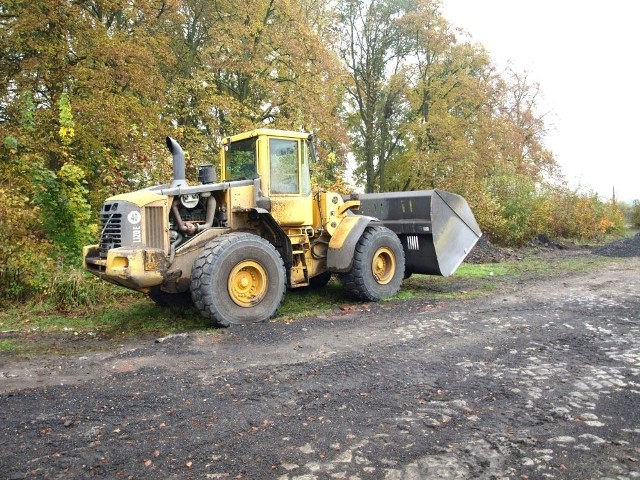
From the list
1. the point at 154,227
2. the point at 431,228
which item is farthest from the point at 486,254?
the point at 154,227

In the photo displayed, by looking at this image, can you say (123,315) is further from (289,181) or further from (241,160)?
(289,181)

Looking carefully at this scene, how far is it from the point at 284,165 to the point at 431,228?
9.87ft

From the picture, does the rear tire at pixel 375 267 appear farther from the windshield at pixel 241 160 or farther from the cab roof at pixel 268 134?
the windshield at pixel 241 160

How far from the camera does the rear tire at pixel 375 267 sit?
8.40 m

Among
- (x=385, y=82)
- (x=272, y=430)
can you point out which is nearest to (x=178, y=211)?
(x=272, y=430)

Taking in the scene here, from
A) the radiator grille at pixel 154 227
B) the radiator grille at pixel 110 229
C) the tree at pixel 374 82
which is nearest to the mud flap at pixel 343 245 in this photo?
the radiator grille at pixel 154 227

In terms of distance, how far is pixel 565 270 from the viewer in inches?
478

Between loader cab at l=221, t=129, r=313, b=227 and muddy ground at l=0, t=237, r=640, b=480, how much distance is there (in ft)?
6.62

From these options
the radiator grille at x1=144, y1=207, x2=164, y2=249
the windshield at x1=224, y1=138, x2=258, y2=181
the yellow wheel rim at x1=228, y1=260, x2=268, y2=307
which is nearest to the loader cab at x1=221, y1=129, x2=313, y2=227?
the windshield at x1=224, y1=138, x2=258, y2=181

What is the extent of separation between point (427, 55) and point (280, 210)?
22.4m

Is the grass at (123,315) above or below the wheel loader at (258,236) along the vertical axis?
below

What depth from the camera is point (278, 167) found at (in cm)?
775

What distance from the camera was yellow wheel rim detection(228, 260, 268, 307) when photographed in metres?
6.82

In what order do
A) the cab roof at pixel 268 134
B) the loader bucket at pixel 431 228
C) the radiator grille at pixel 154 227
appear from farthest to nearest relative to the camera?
the loader bucket at pixel 431 228
the cab roof at pixel 268 134
the radiator grille at pixel 154 227
